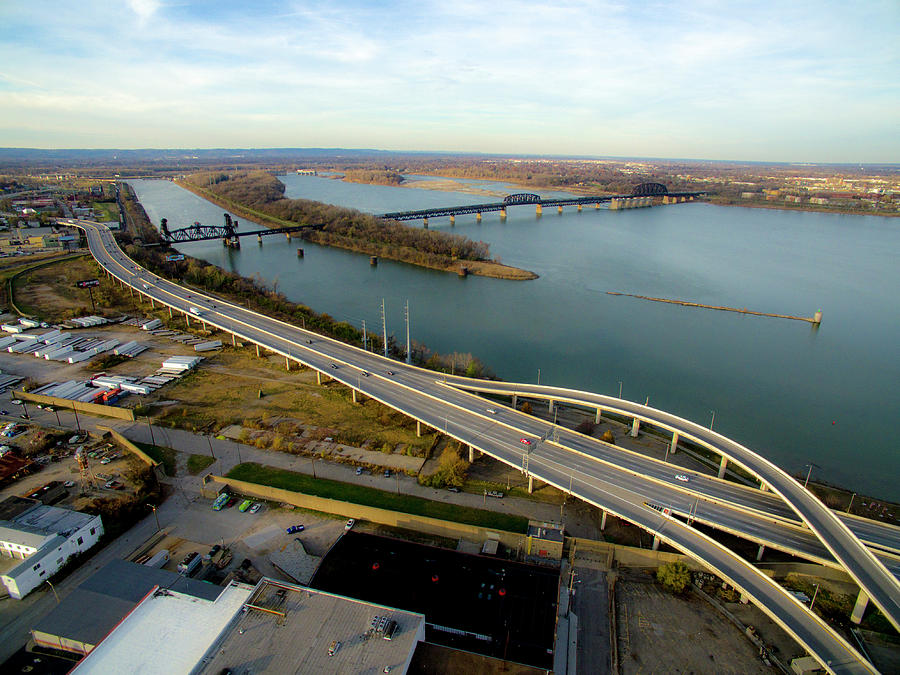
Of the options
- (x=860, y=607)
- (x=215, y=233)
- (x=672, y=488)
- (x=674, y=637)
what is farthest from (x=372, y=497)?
(x=215, y=233)

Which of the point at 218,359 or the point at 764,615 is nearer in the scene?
the point at 764,615

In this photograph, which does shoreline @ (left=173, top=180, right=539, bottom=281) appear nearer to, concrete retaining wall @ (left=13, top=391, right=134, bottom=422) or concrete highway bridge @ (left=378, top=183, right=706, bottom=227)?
concrete highway bridge @ (left=378, top=183, right=706, bottom=227)

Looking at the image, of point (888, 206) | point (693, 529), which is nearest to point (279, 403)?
point (693, 529)

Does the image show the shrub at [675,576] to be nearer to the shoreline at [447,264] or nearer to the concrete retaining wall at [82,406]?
the concrete retaining wall at [82,406]

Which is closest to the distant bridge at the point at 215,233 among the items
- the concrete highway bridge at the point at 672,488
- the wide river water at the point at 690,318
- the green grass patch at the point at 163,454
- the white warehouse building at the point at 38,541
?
the wide river water at the point at 690,318

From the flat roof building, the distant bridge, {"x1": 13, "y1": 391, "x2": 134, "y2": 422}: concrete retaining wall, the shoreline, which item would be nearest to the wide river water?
the shoreline

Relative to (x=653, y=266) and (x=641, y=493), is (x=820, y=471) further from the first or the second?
(x=653, y=266)
